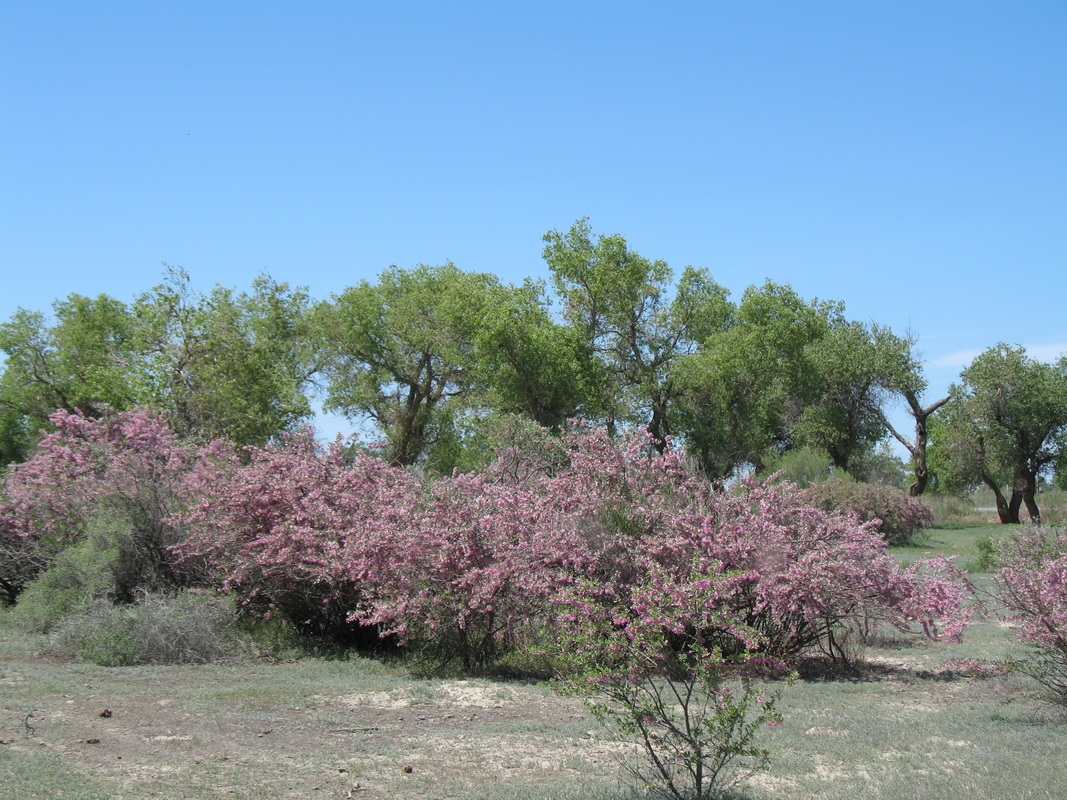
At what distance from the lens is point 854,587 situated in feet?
37.8

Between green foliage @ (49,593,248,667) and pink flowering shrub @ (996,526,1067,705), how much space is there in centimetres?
959

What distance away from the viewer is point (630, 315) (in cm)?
Result: 3734

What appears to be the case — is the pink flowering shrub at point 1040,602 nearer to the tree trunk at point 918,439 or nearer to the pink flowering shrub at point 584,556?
the pink flowering shrub at point 584,556

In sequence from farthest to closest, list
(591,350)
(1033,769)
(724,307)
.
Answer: (724,307) < (591,350) < (1033,769)

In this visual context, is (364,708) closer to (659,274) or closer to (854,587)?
(854,587)

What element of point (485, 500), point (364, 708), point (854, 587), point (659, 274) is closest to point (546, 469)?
point (485, 500)

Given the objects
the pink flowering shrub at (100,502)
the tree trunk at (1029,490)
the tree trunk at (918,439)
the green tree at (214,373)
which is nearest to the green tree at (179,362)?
the green tree at (214,373)

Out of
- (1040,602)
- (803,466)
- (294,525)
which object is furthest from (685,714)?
(803,466)

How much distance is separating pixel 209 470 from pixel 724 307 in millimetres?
28521

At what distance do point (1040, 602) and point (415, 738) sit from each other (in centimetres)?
656

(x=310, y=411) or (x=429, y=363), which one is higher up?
(x=429, y=363)

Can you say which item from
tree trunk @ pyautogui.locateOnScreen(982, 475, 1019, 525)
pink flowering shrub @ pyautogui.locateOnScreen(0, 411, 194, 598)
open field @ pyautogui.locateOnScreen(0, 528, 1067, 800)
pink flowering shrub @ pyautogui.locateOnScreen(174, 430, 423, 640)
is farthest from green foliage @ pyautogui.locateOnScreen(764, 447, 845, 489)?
pink flowering shrub @ pyautogui.locateOnScreen(0, 411, 194, 598)

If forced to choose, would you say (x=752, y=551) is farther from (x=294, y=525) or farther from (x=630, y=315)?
(x=630, y=315)

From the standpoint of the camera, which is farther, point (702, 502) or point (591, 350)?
point (591, 350)
